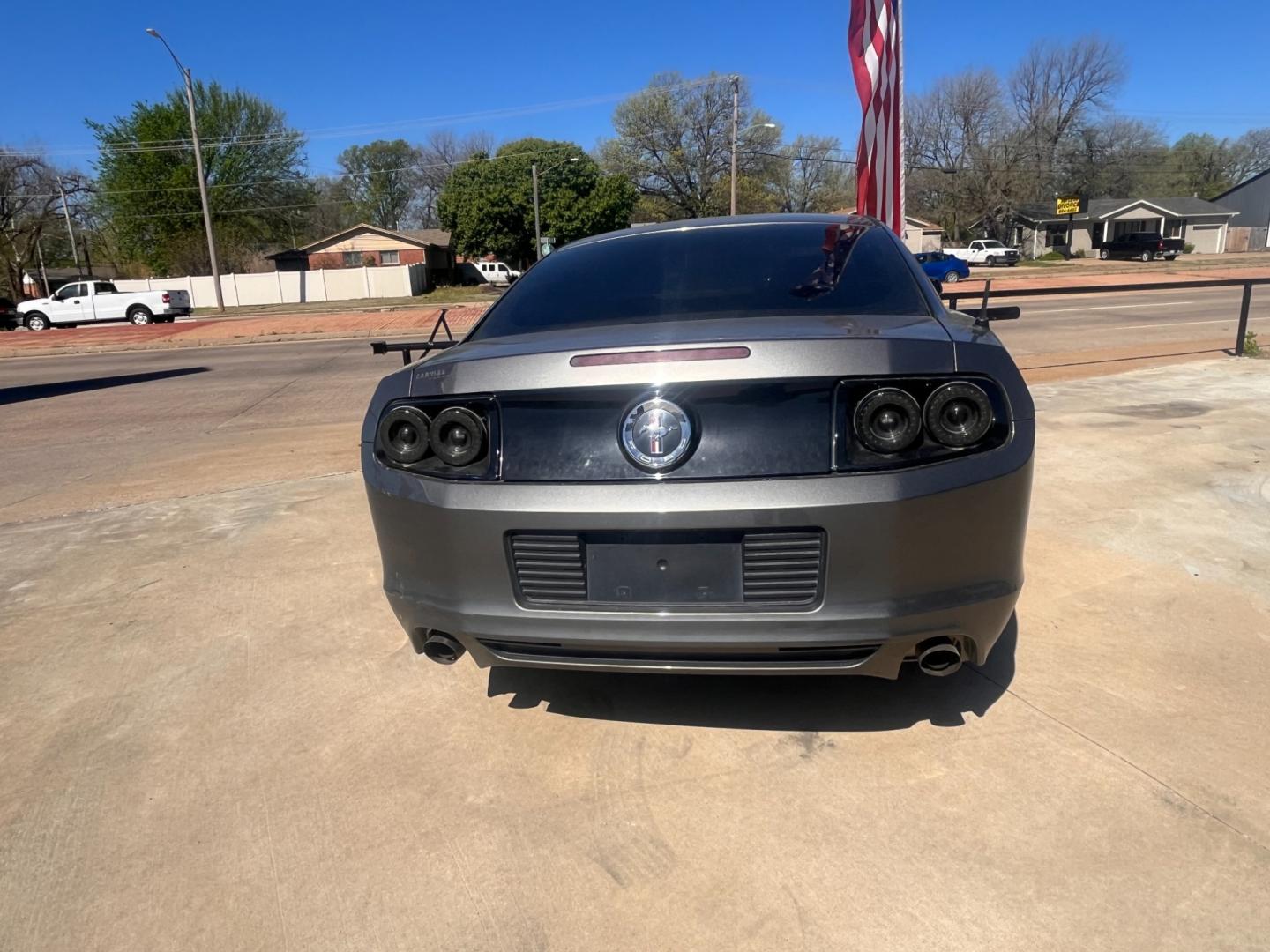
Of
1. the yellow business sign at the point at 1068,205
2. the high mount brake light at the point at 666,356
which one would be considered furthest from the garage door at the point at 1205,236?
the high mount brake light at the point at 666,356

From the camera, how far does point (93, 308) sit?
32094 mm

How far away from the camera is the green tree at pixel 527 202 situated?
176 feet

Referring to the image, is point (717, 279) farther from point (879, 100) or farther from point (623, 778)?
point (879, 100)

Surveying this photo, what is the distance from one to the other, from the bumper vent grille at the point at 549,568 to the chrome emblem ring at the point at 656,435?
0.28 metres

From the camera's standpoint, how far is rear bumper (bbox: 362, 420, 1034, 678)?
216 cm

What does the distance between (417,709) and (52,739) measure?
1180 mm

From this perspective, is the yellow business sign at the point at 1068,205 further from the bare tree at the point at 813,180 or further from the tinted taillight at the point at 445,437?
the tinted taillight at the point at 445,437

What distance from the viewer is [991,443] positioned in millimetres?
2248

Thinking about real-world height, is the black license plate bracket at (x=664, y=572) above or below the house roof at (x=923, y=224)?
below

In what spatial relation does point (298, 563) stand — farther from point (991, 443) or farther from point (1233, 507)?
point (1233, 507)

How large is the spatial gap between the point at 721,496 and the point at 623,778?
3.03ft

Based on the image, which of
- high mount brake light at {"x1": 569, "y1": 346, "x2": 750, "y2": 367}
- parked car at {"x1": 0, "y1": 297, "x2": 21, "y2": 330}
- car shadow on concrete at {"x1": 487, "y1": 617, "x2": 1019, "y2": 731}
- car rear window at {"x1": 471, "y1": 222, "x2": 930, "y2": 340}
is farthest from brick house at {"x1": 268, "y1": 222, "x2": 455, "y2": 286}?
high mount brake light at {"x1": 569, "y1": 346, "x2": 750, "y2": 367}

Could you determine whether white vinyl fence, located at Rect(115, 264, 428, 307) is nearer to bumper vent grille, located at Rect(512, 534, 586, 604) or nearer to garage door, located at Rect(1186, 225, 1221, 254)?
bumper vent grille, located at Rect(512, 534, 586, 604)

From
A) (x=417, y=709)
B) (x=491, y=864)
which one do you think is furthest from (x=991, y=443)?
(x=417, y=709)
